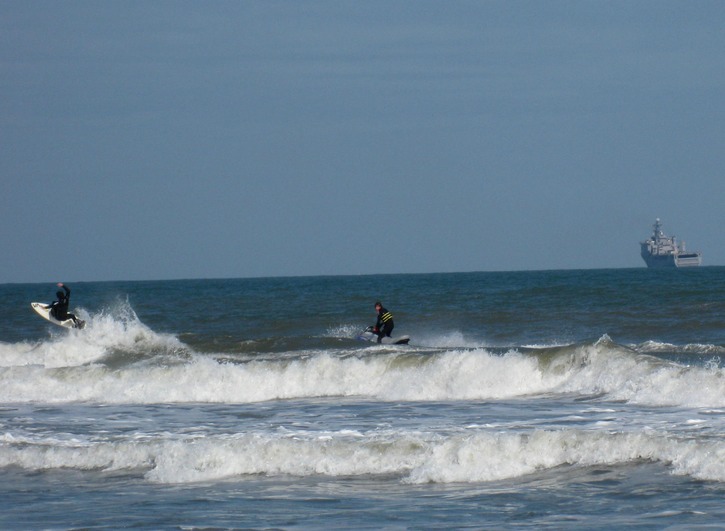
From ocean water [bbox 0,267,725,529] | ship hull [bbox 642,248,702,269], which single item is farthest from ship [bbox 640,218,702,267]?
ocean water [bbox 0,267,725,529]

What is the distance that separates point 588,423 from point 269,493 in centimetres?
543

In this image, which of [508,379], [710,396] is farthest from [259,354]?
[710,396]

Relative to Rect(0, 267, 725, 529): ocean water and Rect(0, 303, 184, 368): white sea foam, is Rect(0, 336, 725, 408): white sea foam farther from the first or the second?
Rect(0, 303, 184, 368): white sea foam

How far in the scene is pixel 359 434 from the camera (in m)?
14.4

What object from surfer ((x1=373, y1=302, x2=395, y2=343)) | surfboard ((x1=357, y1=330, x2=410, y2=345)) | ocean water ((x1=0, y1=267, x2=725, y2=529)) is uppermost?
surfer ((x1=373, y1=302, x2=395, y2=343))

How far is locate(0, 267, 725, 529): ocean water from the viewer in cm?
1039

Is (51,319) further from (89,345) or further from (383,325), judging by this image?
(383,325)

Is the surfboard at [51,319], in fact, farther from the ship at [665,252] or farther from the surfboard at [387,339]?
the ship at [665,252]

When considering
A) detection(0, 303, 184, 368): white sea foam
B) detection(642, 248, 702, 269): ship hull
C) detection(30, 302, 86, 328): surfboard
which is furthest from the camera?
detection(642, 248, 702, 269): ship hull

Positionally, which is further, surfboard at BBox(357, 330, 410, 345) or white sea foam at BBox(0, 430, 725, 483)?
surfboard at BBox(357, 330, 410, 345)

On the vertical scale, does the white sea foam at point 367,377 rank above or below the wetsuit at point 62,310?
below

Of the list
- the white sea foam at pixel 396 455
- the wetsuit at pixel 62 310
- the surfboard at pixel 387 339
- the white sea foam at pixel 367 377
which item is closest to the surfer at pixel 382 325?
the surfboard at pixel 387 339

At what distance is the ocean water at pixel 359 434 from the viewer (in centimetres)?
1039

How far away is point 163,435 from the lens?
596 inches
